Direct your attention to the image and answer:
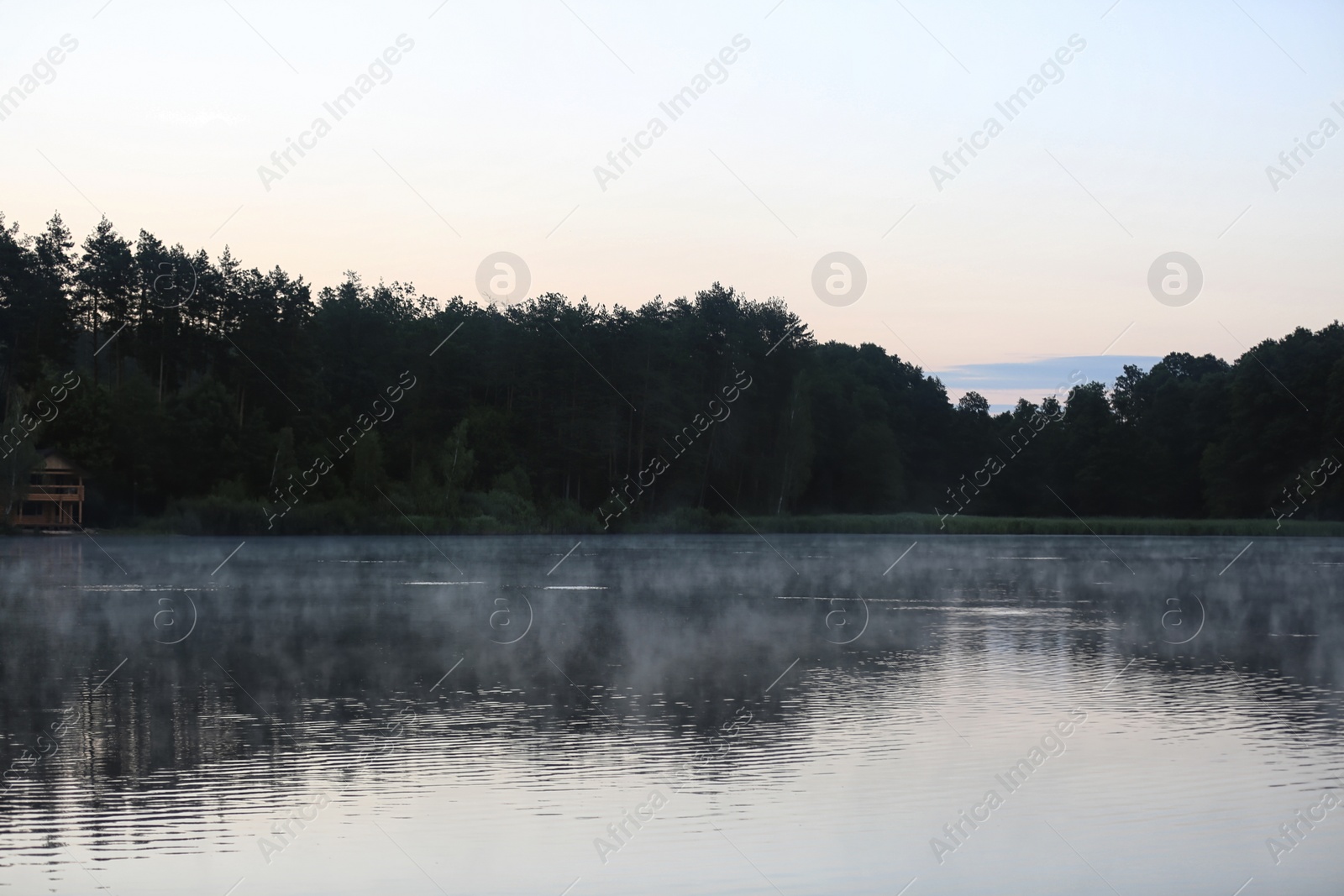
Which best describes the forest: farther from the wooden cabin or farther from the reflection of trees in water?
the reflection of trees in water

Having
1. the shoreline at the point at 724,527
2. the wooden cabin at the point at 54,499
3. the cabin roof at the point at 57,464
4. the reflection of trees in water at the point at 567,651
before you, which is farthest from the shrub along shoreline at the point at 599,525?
the reflection of trees in water at the point at 567,651

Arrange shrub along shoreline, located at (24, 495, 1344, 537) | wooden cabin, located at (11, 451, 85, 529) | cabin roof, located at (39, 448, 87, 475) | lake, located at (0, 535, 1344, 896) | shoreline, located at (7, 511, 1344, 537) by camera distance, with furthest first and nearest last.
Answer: shoreline, located at (7, 511, 1344, 537) < shrub along shoreline, located at (24, 495, 1344, 537) < wooden cabin, located at (11, 451, 85, 529) < cabin roof, located at (39, 448, 87, 475) < lake, located at (0, 535, 1344, 896)

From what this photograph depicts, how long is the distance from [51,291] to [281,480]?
61.6ft

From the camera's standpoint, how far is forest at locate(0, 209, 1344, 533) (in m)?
72.2

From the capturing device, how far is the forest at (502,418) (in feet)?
237

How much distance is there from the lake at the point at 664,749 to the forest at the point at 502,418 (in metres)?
45.4

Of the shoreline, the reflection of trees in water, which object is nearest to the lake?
the reflection of trees in water

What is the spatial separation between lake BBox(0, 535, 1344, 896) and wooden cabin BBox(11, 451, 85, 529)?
44.1m

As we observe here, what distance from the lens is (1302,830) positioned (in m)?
9.94

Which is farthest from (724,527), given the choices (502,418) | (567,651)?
(567,651)

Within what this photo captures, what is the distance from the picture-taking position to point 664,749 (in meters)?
12.8

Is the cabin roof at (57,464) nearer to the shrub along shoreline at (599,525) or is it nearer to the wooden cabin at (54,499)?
the wooden cabin at (54,499)

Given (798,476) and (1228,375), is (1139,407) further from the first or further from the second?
(798,476)

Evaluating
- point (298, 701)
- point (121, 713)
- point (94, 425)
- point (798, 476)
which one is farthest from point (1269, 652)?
point (798, 476)
